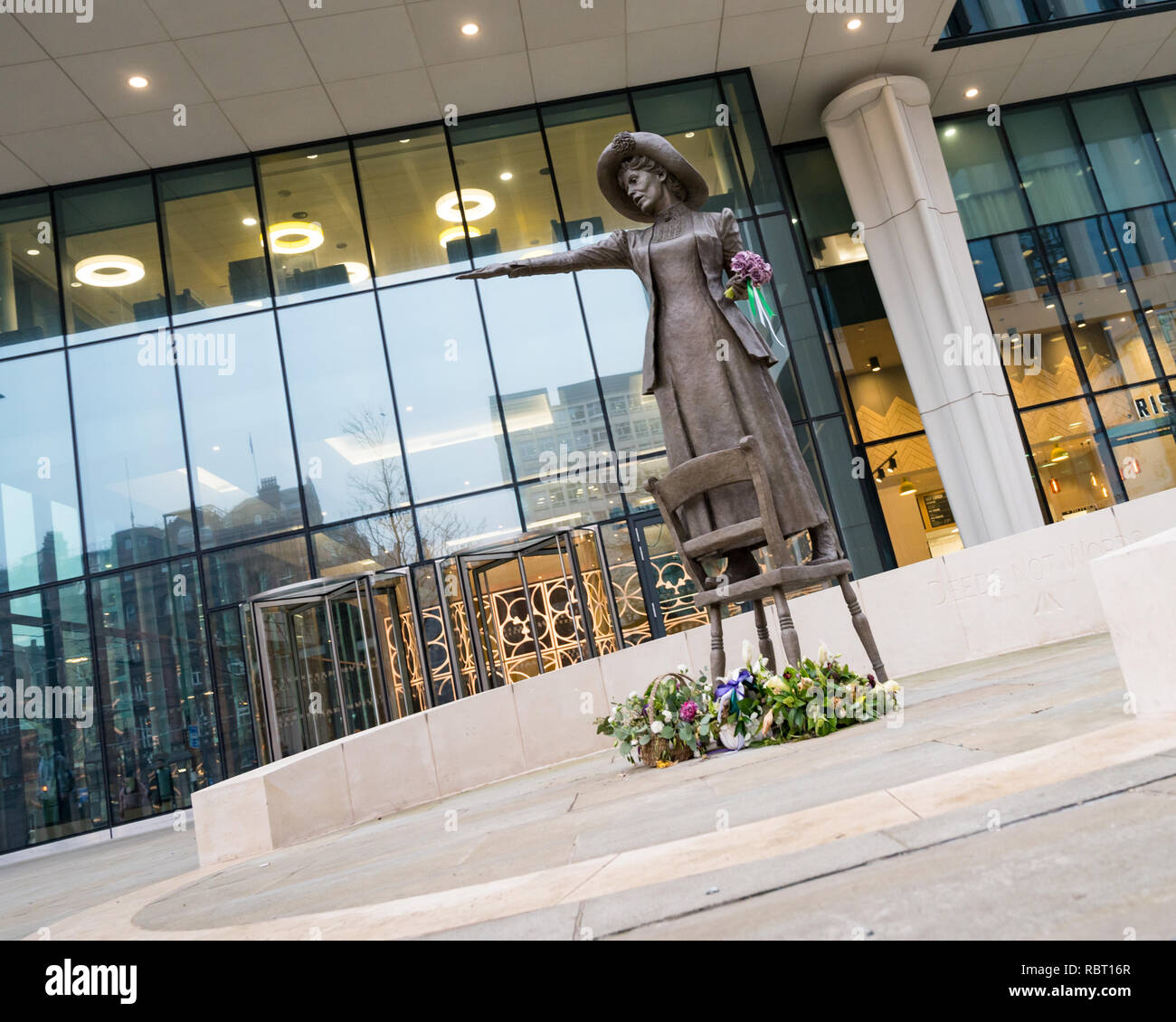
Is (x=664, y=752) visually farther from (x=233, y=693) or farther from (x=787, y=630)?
(x=233, y=693)

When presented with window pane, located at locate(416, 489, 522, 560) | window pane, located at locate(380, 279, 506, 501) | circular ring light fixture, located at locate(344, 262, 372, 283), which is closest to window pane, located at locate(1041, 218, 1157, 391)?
window pane, located at locate(380, 279, 506, 501)

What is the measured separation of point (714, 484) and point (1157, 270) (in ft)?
47.8

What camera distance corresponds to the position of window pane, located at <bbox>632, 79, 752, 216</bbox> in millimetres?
12398

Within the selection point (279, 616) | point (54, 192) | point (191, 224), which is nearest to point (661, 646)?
point (279, 616)

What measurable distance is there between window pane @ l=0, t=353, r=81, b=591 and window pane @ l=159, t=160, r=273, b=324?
213cm

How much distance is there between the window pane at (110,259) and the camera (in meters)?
12.0

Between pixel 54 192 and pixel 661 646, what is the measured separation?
11.7m

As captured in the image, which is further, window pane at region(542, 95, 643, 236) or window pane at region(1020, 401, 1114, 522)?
window pane at region(1020, 401, 1114, 522)

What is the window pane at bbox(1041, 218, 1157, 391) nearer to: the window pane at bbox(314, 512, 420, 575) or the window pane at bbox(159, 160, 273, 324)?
the window pane at bbox(314, 512, 420, 575)

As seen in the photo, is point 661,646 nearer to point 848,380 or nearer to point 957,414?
point 957,414

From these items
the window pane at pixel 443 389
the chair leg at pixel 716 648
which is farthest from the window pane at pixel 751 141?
the chair leg at pixel 716 648

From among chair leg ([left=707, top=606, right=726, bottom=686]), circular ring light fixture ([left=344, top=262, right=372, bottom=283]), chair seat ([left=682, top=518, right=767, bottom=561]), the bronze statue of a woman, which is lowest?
chair leg ([left=707, top=606, right=726, bottom=686])

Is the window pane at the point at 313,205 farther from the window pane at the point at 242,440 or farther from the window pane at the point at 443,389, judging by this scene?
the window pane at the point at 242,440
